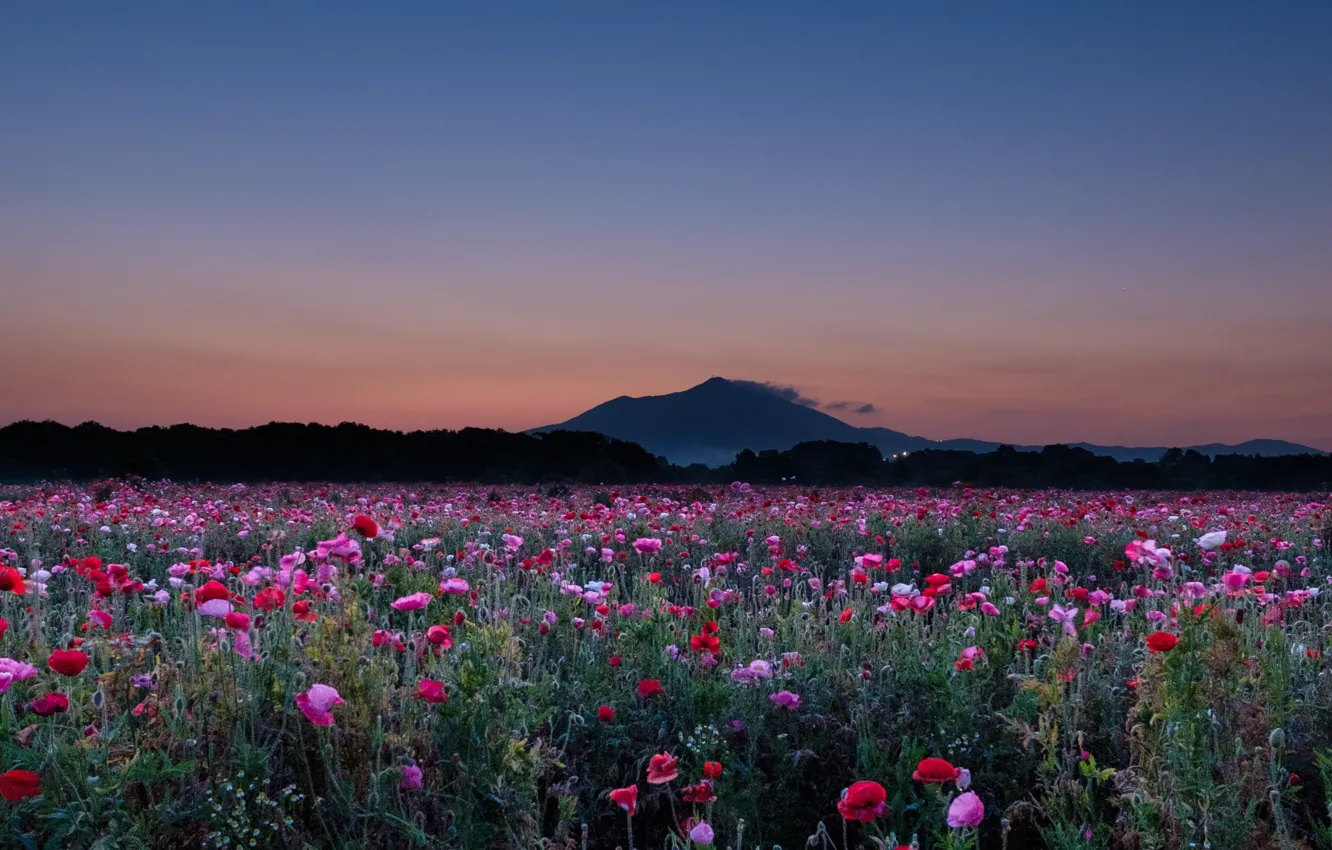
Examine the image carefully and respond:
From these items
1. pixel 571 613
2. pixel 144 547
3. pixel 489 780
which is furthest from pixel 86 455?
pixel 489 780

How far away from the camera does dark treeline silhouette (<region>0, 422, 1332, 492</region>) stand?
27.1 meters

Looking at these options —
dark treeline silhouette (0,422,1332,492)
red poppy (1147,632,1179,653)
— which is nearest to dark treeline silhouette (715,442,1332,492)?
dark treeline silhouette (0,422,1332,492)

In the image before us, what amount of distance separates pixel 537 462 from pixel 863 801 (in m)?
27.0

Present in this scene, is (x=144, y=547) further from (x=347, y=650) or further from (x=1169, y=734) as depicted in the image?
(x=1169, y=734)

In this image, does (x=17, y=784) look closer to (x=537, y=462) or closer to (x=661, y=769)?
(x=661, y=769)

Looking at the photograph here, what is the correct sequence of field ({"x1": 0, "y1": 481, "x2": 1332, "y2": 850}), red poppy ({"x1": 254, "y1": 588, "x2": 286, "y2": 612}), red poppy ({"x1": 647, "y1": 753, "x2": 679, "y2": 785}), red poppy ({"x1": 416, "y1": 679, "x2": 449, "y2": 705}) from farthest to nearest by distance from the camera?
red poppy ({"x1": 254, "y1": 588, "x2": 286, "y2": 612}), red poppy ({"x1": 416, "y1": 679, "x2": 449, "y2": 705}), field ({"x1": 0, "y1": 481, "x2": 1332, "y2": 850}), red poppy ({"x1": 647, "y1": 753, "x2": 679, "y2": 785})

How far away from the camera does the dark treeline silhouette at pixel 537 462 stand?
27.1 metres

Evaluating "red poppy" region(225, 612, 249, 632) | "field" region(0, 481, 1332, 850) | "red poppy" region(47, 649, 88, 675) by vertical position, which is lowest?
"field" region(0, 481, 1332, 850)

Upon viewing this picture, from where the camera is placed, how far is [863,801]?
232 cm

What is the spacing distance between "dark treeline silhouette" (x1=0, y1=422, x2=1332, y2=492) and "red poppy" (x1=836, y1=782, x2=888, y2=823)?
23082 mm

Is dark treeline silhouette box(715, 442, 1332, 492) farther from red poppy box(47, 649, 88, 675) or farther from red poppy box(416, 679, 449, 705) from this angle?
red poppy box(47, 649, 88, 675)

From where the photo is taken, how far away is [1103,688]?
457cm

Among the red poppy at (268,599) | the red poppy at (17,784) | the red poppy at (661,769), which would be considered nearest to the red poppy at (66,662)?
the red poppy at (17,784)

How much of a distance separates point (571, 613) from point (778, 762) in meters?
1.92
